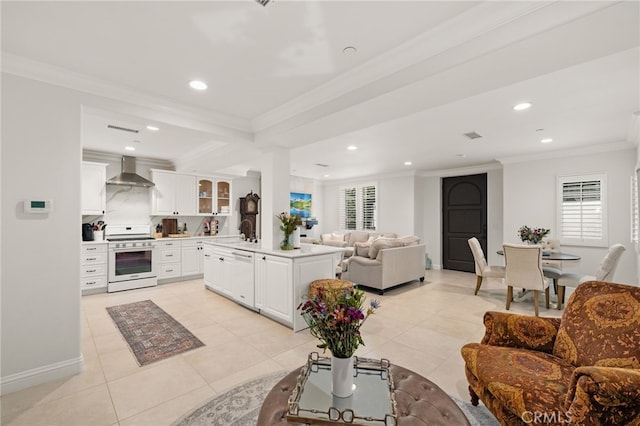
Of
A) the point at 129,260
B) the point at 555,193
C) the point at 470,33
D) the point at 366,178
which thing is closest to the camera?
the point at 470,33

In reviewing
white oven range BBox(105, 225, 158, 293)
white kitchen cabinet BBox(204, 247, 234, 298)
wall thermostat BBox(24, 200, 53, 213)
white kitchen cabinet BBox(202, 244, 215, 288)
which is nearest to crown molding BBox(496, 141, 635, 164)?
white kitchen cabinet BBox(204, 247, 234, 298)

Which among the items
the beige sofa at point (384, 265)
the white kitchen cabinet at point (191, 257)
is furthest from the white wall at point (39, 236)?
the beige sofa at point (384, 265)

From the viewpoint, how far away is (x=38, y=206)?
2.45m

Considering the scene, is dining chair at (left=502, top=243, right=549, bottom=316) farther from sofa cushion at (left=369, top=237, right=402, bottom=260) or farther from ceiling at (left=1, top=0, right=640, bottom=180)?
sofa cushion at (left=369, top=237, right=402, bottom=260)

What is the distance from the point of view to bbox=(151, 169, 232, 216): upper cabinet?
20.5 ft

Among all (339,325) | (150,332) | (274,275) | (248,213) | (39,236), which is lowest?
(150,332)

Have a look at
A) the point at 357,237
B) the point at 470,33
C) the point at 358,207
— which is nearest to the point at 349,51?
the point at 470,33

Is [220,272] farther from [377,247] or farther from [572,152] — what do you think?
[572,152]

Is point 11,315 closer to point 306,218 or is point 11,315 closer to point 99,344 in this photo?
point 99,344

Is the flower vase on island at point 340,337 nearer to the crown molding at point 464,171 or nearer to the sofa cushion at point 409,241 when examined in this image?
the sofa cushion at point 409,241

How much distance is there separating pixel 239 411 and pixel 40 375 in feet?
5.86

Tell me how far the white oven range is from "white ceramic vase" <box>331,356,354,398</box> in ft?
17.5

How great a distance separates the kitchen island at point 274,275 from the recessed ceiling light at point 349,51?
7.23 feet

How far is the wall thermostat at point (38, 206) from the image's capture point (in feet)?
7.91
